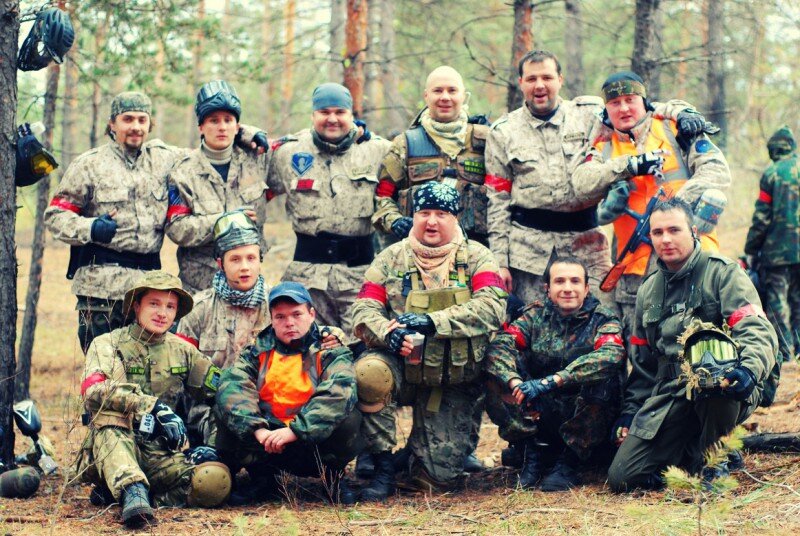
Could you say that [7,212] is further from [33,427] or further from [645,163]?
[645,163]

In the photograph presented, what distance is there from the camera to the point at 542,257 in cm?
689

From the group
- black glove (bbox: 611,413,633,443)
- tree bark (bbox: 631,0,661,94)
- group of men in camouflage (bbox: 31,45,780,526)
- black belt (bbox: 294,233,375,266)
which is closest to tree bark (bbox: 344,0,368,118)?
group of men in camouflage (bbox: 31,45,780,526)

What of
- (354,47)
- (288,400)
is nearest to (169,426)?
(288,400)

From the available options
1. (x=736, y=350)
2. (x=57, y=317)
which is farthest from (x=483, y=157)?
(x=57, y=317)

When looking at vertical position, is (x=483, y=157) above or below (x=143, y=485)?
above

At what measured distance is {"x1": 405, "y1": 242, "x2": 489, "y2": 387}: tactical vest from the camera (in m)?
6.18

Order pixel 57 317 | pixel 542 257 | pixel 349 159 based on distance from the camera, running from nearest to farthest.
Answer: pixel 542 257 < pixel 349 159 < pixel 57 317

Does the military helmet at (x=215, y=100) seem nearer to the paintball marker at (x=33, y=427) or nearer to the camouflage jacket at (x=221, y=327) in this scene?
the camouflage jacket at (x=221, y=327)

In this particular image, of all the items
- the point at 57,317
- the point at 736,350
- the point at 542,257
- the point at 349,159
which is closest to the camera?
the point at 736,350

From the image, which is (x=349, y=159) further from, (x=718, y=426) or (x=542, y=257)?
(x=718, y=426)

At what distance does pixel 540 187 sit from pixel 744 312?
187cm

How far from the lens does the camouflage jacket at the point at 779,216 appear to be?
33.8 feet

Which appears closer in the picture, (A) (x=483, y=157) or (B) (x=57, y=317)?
(A) (x=483, y=157)

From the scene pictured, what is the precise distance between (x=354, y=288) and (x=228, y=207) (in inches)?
43.9
